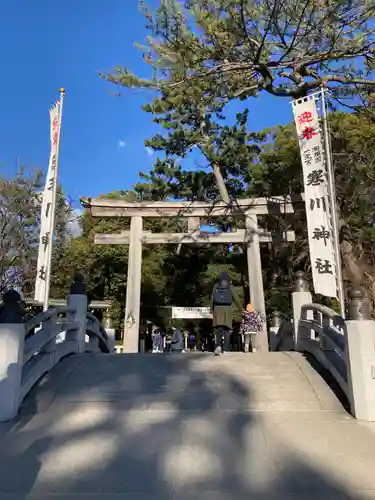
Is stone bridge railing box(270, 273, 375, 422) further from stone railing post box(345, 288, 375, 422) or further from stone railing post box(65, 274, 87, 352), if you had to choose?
stone railing post box(65, 274, 87, 352)

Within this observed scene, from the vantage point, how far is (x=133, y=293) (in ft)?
41.6

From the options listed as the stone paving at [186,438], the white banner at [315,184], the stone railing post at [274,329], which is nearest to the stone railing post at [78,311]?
the stone paving at [186,438]

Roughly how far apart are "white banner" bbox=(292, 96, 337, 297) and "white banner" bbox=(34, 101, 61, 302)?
6032 millimetres

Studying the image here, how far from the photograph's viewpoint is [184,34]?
8.91 meters

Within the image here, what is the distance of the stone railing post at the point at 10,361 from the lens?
4.46 metres

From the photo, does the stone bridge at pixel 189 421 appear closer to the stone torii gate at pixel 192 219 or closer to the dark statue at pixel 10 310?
the dark statue at pixel 10 310

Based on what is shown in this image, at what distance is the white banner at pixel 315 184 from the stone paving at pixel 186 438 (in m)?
3.96

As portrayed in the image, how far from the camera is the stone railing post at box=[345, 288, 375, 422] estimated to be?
443cm

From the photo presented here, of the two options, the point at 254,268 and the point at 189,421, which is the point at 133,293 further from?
the point at 189,421

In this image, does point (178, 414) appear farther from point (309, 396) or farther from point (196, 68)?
point (196, 68)

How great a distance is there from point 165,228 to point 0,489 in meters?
18.3

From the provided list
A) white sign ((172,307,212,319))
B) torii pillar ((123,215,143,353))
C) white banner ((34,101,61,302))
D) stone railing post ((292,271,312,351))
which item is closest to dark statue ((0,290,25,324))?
white banner ((34,101,61,302))

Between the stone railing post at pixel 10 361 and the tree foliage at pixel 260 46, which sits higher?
the tree foliage at pixel 260 46

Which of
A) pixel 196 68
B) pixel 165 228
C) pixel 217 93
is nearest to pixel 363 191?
pixel 217 93
